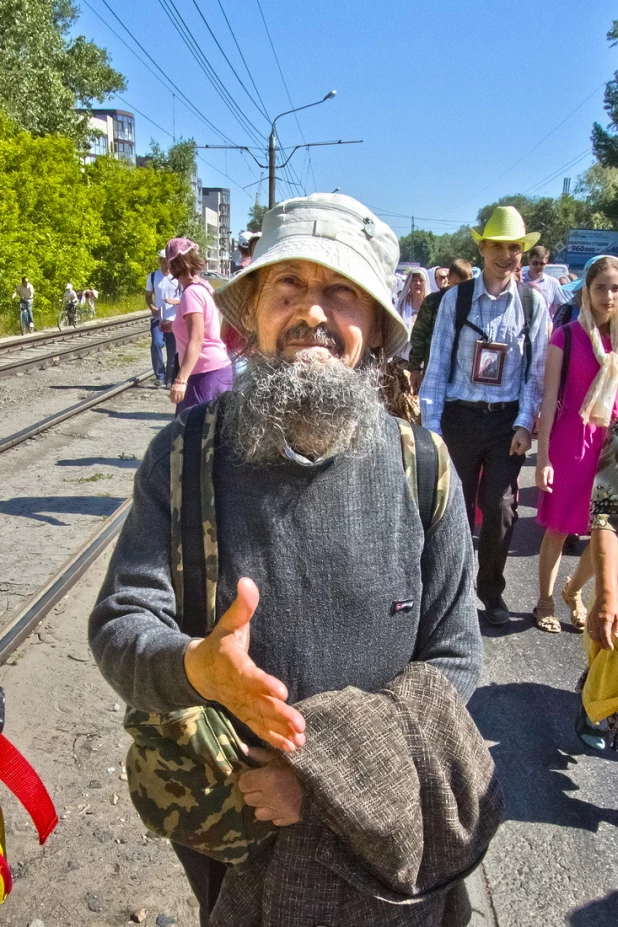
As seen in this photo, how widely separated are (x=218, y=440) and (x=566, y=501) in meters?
3.35

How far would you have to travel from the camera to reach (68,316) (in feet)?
92.1

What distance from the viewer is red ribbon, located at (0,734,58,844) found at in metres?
1.68

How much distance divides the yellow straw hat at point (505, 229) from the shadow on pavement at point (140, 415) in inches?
277

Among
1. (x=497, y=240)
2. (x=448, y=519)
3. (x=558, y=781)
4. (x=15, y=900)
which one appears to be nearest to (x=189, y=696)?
(x=448, y=519)

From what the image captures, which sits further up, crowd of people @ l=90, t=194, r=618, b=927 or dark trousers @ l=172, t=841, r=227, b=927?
crowd of people @ l=90, t=194, r=618, b=927

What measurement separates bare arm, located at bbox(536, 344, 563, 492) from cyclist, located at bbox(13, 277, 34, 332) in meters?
22.6

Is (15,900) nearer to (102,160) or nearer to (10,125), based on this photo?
(10,125)

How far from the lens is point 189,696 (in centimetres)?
129

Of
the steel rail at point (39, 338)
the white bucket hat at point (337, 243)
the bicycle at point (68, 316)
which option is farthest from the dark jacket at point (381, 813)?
the bicycle at point (68, 316)

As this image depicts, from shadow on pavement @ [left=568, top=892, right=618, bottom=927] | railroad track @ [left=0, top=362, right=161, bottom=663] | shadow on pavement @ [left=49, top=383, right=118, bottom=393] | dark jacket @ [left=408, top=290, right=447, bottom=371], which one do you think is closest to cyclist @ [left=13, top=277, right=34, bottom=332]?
shadow on pavement @ [left=49, top=383, right=118, bottom=393]

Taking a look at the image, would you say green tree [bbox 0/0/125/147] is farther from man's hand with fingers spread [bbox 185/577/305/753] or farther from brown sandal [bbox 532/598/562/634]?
man's hand with fingers spread [bbox 185/577/305/753]

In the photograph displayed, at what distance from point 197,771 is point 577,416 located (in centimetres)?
350

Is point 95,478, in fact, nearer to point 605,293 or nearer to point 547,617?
point 547,617

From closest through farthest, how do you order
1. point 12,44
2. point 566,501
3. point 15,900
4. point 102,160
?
point 15,900 < point 566,501 < point 12,44 < point 102,160
